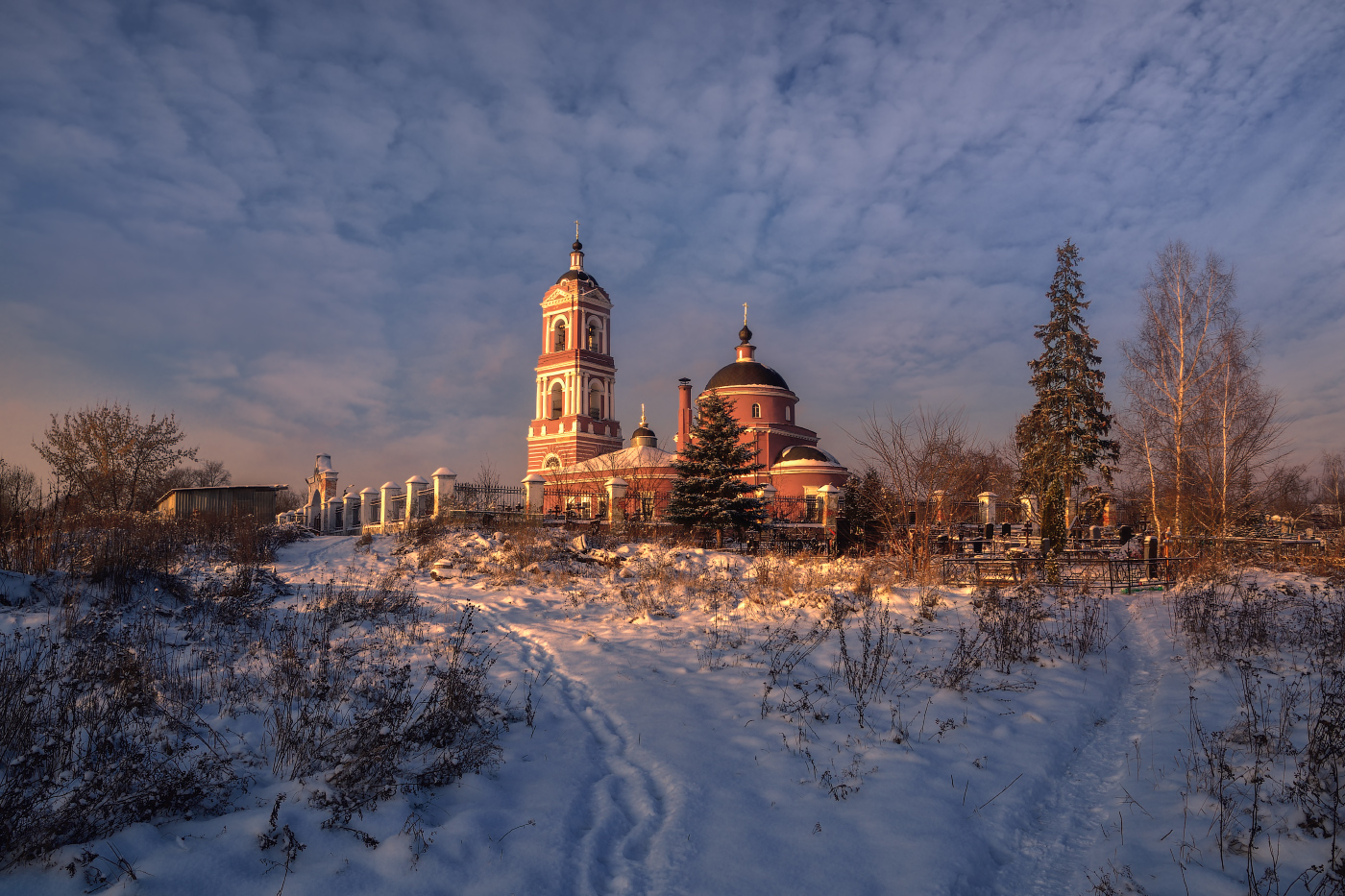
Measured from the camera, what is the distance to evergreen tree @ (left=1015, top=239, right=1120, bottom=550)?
23.8 m

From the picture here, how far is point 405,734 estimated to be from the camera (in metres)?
4.35

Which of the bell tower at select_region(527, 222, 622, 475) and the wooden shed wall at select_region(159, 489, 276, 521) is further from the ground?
the bell tower at select_region(527, 222, 622, 475)

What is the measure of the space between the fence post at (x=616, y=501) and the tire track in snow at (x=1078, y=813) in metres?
16.1

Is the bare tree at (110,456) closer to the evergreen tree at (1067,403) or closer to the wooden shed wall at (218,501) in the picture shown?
the wooden shed wall at (218,501)

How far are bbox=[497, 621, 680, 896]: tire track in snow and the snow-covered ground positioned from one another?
0.01 metres

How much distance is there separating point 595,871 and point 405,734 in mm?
1685

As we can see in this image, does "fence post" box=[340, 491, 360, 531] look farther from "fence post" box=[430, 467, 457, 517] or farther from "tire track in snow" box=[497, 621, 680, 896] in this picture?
"tire track in snow" box=[497, 621, 680, 896]

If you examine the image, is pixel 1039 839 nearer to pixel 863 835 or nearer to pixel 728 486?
pixel 863 835

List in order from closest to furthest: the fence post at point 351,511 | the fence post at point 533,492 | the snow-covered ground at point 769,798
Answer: the snow-covered ground at point 769,798 → the fence post at point 533,492 → the fence post at point 351,511

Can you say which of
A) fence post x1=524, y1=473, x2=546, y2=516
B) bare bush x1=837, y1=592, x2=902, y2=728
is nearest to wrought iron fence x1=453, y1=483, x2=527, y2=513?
fence post x1=524, y1=473, x2=546, y2=516

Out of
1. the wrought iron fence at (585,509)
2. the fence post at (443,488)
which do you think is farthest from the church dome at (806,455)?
the fence post at (443,488)

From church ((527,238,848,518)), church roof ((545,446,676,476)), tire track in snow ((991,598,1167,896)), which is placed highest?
church ((527,238,848,518))

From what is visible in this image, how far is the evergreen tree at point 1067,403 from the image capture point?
23.8 m

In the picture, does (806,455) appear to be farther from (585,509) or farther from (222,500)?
(222,500)
